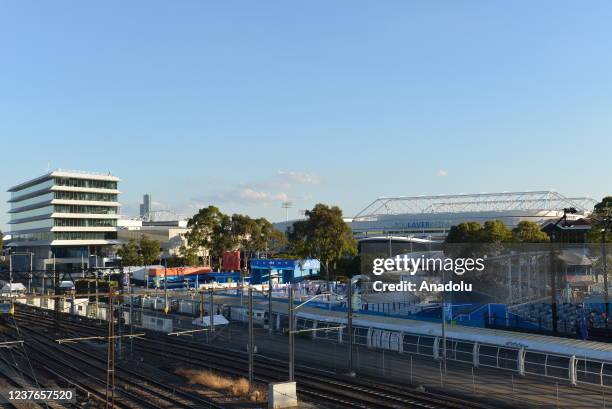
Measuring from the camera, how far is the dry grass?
91.0 feet

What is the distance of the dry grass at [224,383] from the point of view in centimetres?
2775

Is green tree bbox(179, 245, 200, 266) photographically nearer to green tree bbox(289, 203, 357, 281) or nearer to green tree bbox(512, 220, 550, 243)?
green tree bbox(289, 203, 357, 281)

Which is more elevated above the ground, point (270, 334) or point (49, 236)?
point (49, 236)

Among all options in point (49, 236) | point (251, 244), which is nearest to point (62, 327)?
point (251, 244)

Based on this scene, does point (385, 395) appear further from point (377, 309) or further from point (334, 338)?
point (377, 309)

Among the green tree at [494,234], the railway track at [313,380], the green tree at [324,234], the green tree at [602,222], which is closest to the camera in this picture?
the railway track at [313,380]

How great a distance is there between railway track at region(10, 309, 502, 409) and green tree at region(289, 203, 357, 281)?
38155mm

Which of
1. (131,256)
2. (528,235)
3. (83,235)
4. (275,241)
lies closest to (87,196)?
(83,235)

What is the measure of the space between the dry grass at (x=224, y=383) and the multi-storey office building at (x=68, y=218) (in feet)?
290

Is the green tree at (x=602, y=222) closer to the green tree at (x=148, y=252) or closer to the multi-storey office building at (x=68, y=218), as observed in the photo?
the green tree at (x=148, y=252)

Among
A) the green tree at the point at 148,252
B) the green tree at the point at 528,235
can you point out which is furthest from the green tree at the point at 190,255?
the green tree at the point at 528,235

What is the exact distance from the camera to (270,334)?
48.1 m

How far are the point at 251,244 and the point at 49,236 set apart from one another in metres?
45.9

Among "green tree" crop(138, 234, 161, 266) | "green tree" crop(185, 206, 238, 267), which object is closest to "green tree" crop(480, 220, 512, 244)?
"green tree" crop(185, 206, 238, 267)
